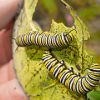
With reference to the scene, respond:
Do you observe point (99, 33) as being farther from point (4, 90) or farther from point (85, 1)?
point (4, 90)

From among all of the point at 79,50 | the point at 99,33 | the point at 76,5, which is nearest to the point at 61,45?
the point at 79,50

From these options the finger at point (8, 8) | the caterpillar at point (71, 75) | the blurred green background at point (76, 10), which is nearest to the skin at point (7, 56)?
the finger at point (8, 8)

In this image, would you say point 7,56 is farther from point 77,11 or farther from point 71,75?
point 71,75

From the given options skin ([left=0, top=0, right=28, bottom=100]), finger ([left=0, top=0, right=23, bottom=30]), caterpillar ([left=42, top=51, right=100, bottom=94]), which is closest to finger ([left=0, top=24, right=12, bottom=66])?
skin ([left=0, top=0, right=28, bottom=100])

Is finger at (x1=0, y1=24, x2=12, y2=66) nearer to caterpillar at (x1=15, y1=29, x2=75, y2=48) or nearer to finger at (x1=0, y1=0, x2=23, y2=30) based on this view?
finger at (x1=0, y1=0, x2=23, y2=30)

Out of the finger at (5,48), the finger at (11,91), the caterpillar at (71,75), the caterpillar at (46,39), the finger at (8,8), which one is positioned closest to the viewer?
the caterpillar at (71,75)

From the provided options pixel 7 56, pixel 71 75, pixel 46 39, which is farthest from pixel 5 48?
pixel 71 75

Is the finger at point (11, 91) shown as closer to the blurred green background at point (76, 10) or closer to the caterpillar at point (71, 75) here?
the caterpillar at point (71, 75)
